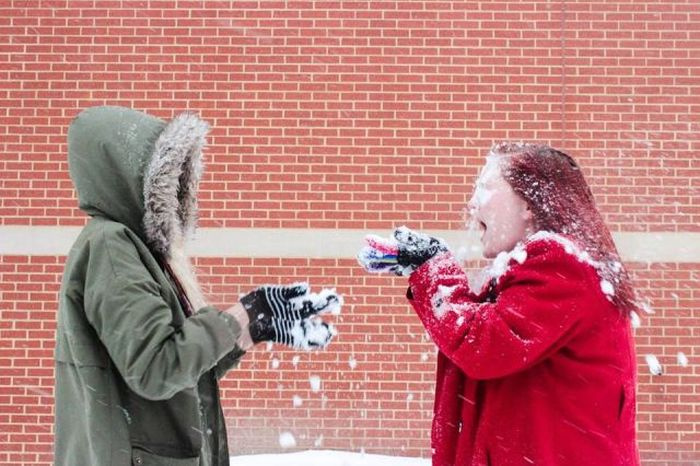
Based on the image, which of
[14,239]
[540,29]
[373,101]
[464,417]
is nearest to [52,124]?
[14,239]

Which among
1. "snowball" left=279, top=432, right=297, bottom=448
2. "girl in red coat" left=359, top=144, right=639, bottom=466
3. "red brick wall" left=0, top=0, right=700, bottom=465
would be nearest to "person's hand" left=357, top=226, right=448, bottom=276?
"girl in red coat" left=359, top=144, right=639, bottom=466

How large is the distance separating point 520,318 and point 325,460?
4.28m

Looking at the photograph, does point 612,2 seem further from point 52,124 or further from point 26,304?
point 26,304

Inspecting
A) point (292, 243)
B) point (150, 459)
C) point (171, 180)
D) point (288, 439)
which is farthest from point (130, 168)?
point (288, 439)

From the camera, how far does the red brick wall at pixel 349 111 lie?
6.18 m

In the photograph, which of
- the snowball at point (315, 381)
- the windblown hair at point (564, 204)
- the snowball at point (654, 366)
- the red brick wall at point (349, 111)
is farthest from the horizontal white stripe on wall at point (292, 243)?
the windblown hair at point (564, 204)

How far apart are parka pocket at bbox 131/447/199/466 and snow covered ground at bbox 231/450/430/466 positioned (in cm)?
399

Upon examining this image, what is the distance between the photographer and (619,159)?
6.21 metres

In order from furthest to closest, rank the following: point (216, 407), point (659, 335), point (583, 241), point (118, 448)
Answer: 1. point (659, 335)
2. point (216, 407)
3. point (583, 241)
4. point (118, 448)

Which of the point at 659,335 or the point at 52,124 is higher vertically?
the point at 52,124

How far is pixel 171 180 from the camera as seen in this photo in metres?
2.24

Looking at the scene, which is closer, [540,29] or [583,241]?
[583,241]

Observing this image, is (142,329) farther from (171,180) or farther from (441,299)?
(441,299)

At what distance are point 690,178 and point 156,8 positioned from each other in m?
4.83
